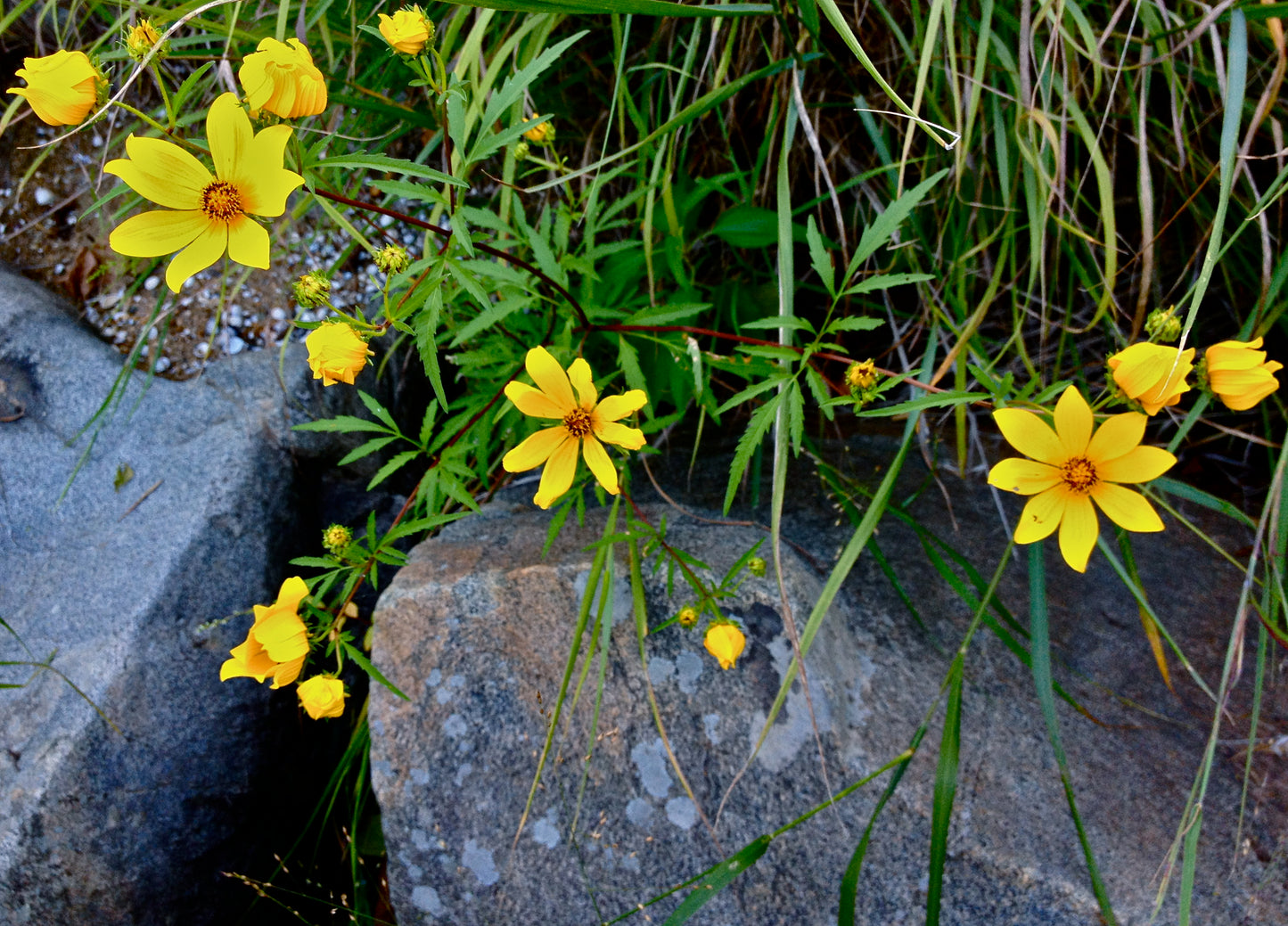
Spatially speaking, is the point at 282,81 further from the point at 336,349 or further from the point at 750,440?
the point at 750,440

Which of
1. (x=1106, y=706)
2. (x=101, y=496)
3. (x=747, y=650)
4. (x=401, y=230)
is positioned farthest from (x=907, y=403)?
(x=101, y=496)

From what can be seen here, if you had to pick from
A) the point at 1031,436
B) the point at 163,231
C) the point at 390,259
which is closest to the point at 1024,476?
the point at 1031,436

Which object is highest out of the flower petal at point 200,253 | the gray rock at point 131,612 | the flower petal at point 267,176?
the flower petal at point 267,176

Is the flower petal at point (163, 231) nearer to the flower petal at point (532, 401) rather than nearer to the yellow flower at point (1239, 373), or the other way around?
the flower petal at point (532, 401)

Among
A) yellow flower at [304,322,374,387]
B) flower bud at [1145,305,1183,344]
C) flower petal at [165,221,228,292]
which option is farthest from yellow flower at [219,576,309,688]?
flower bud at [1145,305,1183,344]

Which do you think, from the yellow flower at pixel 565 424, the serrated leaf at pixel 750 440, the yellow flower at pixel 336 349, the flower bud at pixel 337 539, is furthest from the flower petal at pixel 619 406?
the flower bud at pixel 337 539

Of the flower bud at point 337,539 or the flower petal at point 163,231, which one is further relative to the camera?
the flower bud at point 337,539

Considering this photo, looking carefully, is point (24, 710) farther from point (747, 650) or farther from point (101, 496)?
point (747, 650)
